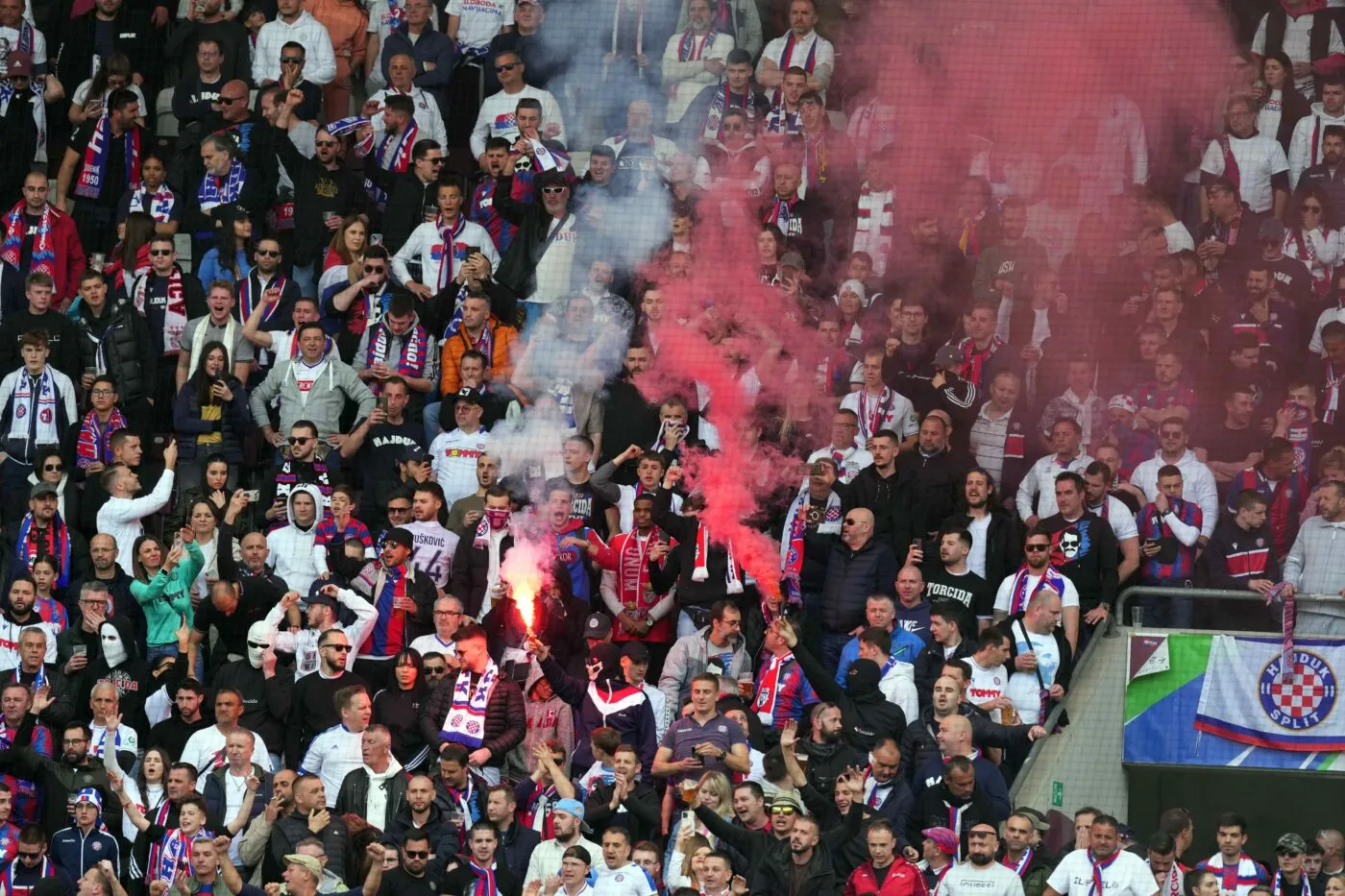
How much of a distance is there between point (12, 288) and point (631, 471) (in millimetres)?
4053

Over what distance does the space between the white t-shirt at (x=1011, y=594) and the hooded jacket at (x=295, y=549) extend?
340 cm

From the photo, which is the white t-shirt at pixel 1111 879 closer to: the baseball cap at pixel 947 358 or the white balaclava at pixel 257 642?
the baseball cap at pixel 947 358

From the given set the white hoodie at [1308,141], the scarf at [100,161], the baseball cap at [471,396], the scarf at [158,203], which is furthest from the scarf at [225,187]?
the white hoodie at [1308,141]

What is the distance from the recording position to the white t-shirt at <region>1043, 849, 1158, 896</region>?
10062 millimetres

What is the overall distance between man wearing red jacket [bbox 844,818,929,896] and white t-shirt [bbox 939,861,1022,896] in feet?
0.36

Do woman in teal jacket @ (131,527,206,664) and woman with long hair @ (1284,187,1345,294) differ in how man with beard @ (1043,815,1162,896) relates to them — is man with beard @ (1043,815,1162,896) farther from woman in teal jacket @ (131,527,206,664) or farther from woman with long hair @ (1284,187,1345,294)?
woman with long hair @ (1284,187,1345,294)

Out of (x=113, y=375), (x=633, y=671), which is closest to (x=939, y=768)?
(x=633, y=671)

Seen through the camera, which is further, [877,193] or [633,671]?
[877,193]

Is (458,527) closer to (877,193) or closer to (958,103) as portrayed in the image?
(877,193)

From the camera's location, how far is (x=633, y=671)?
37.1 ft

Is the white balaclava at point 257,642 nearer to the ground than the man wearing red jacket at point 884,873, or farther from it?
farther from it

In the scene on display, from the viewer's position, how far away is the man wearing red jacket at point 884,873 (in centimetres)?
991

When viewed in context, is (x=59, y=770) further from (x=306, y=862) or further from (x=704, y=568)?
(x=704, y=568)

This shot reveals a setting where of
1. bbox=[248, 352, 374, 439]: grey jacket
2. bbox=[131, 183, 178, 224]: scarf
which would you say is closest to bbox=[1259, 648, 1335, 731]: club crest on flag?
bbox=[248, 352, 374, 439]: grey jacket
